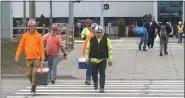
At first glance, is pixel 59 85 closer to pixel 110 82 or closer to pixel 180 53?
pixel 110 82

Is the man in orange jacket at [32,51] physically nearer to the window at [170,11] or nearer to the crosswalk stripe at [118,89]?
the crosswalk stripe at [118,89]

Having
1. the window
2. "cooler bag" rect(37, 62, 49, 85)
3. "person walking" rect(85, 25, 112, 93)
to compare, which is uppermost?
the window

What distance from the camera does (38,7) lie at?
5959cm

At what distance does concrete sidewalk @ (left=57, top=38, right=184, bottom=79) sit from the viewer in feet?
55.2

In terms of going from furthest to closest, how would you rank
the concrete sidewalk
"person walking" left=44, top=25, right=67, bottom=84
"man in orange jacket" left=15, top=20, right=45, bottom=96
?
the concrete sidewalk → "person walking" left=44, top=25, right=67, bottom=84 → "man in orange jacket" left=15, top=20, right=45, bottom=96

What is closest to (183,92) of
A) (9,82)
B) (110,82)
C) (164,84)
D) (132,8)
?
(164,84)

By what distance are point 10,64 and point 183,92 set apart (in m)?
8.03

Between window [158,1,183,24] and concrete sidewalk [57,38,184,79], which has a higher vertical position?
window [158,1,183,24]

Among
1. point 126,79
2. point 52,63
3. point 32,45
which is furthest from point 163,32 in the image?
point 32,45

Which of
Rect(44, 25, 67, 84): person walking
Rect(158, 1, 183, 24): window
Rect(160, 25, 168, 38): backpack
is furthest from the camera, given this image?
Rect(158, 1, 183, 24): window

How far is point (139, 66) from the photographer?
18.6 metres

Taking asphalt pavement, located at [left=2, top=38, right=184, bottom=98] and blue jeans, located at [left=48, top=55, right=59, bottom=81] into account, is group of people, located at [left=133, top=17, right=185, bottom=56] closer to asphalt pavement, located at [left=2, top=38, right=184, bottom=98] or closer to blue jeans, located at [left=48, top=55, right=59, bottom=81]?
asphalt pavement, located at [left=2, top=38, right=184, bottom=98]

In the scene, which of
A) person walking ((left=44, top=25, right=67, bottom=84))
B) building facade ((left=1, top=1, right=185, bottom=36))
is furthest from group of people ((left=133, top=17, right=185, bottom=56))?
building facade ((left=1, top=1, right=185, bottom=36))

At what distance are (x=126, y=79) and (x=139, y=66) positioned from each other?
8.35 ft
